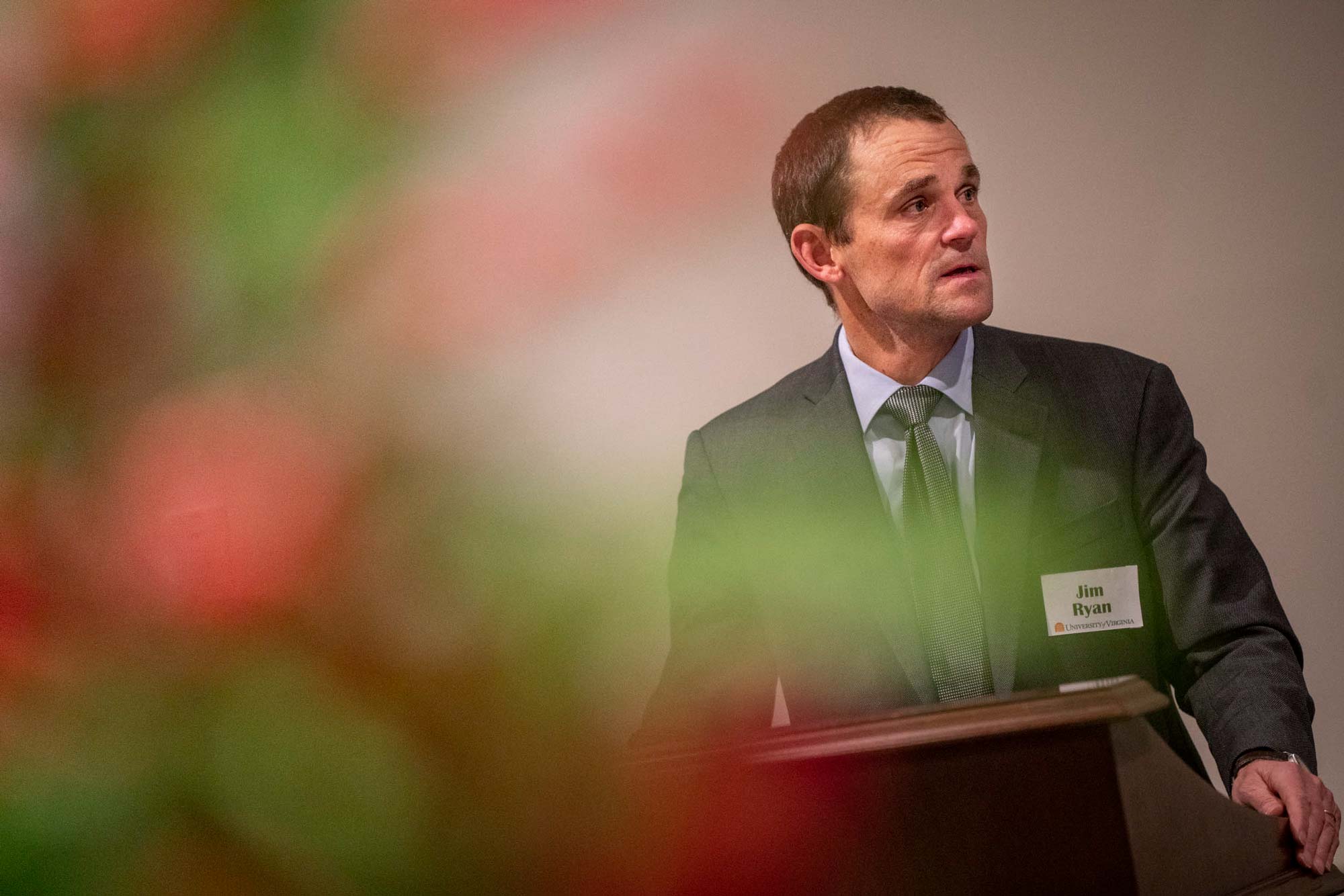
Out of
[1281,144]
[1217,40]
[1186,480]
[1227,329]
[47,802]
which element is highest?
[1217,40]

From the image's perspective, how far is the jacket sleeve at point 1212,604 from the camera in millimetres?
971

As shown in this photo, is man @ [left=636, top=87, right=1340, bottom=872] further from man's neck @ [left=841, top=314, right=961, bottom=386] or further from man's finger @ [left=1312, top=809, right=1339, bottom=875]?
man's finger @ [left=1312, top=809, right=1339, bottom=875]

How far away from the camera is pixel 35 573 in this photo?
0.23m

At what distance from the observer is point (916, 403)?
1273 mm

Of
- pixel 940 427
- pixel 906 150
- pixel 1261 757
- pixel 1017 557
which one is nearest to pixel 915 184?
pixel 906 150

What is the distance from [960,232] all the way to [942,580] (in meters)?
0.37

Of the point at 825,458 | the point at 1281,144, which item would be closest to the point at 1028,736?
the point at 825,458

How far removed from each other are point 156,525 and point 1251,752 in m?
0.94

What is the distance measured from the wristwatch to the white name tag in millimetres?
256

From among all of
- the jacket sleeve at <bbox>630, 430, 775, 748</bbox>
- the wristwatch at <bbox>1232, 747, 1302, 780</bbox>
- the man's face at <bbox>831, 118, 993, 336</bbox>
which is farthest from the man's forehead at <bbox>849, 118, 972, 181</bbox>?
the wristwatch at <bbox>1232, 747, 1302, 780</bbox>

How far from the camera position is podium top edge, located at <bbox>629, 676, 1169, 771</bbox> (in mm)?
453

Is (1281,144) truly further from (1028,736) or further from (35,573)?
(35,573)

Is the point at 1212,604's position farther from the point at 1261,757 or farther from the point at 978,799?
the point at 978,799

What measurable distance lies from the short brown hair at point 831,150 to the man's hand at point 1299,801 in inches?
28.1
